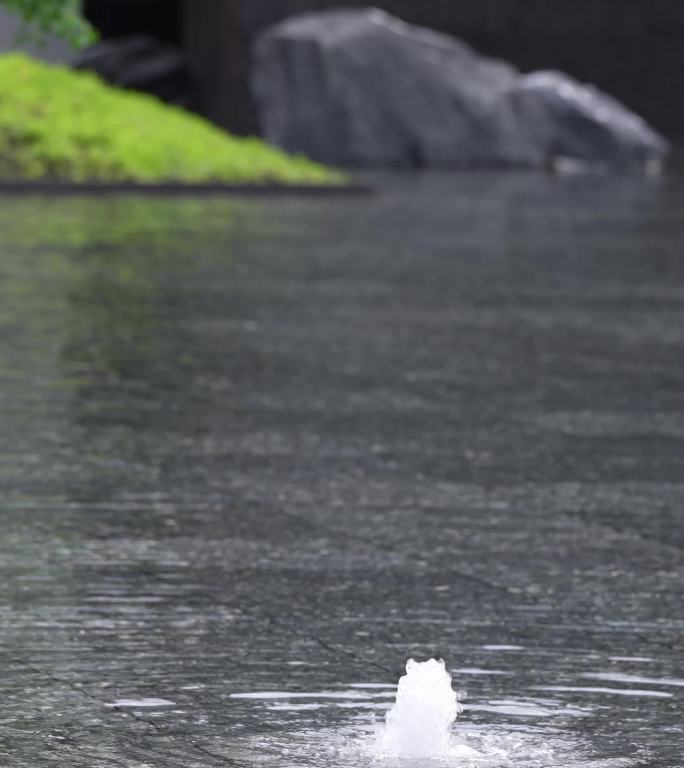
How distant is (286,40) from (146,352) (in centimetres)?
2801

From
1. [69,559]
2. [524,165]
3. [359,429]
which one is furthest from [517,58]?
[69,559]

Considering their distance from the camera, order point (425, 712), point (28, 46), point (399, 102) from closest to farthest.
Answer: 1. point (425, 712)
2. point (399, 102)
3. point (28, 46)

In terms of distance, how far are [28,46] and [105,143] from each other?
35.1ft

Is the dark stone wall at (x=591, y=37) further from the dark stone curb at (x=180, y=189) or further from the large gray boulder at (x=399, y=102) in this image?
the dark stone curb at (x=180, y=189)

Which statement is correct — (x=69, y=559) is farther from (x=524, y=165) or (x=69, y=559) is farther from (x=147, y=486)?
(x=524, y=165)

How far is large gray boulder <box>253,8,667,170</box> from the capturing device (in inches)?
1565

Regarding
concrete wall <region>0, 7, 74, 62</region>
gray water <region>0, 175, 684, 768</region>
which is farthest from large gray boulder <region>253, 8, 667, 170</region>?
gray water <region>0, 175, 684, 768</region>

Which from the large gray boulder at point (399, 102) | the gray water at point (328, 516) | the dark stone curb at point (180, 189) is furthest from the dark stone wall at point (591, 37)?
the gray water at point (328, 516)

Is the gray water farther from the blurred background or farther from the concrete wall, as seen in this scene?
the blurred background

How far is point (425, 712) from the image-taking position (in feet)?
14.6

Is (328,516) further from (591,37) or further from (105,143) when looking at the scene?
(591,37)

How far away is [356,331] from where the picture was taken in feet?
43.9

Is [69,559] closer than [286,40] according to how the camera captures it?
Yes

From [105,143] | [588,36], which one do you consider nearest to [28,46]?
[105,143]
